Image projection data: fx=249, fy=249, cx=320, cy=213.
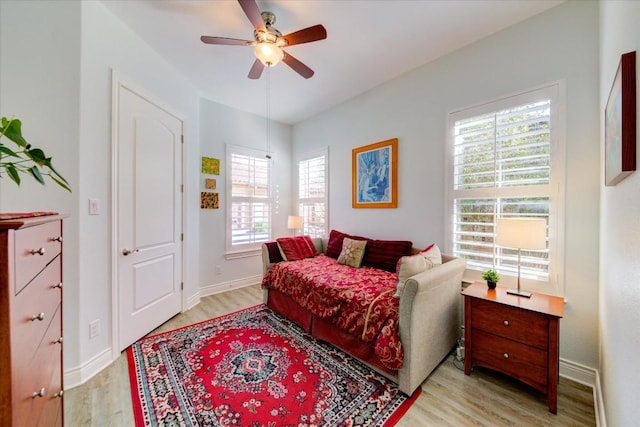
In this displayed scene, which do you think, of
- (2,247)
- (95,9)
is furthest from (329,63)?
(2,247)

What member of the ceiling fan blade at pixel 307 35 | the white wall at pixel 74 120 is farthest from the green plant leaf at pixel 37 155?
the ceiling fan blade at pixel 307 35

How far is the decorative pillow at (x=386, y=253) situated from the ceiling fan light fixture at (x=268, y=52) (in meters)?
2.19

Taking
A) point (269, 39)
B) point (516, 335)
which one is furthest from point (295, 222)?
point (516, 335)

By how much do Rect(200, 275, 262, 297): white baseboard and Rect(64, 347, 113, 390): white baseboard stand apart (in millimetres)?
1540

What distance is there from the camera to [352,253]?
3.07 meters

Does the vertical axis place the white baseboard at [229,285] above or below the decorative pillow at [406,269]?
below

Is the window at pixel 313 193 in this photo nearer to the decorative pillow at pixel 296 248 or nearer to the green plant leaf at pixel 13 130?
the decorative pillow at pixel 296 248

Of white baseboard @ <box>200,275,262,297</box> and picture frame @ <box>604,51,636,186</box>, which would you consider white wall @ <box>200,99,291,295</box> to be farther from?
picture frame @ <box>604,51,636,186</box>

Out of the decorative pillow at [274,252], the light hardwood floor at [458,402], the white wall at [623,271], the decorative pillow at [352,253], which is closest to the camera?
the white wall at [623,271]

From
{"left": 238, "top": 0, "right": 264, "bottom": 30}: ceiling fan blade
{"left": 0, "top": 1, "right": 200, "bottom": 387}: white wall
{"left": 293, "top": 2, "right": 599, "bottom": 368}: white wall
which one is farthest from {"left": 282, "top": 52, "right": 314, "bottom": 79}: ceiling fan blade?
{"left": 0, "top": 1, "right": 200, "bottom": 387}: white wall

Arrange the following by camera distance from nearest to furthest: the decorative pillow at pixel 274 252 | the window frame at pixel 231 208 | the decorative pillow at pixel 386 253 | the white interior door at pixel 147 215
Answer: the white interior door at pixel 147 215 < the decorative pillow at pixel 386 253 < the decorative pillow at pixel 274 252 < the window frame at pixel 231 208

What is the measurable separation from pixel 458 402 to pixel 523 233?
123cm

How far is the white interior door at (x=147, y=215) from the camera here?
225 centimetres

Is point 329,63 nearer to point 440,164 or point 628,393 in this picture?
point 440,164
